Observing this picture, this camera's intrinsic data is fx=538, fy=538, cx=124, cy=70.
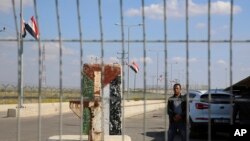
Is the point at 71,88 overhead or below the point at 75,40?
below

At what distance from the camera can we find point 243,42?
4.93m

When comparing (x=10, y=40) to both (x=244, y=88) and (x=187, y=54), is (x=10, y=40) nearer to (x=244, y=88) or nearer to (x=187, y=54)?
(x=187, y=54)

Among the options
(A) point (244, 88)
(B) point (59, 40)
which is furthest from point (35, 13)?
(A) point (244, 88)

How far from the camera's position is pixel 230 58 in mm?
4859

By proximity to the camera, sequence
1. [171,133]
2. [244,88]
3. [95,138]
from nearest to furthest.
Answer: [95,138] → [171,133] → [244,88]

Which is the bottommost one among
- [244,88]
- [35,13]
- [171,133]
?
[171,133]

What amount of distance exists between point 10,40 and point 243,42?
227 centimetres

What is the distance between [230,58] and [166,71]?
598 mm

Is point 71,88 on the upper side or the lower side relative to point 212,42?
lower

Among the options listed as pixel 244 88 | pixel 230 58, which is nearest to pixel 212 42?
pixel 230 58

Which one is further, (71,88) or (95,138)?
(95,138)

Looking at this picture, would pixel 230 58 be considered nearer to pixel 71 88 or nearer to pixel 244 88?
pixel 71 88

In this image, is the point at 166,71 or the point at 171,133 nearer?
the point at 166,71

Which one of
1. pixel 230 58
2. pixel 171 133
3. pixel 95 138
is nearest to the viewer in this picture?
pixel 230 58
